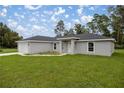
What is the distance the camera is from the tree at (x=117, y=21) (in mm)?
A: 27403

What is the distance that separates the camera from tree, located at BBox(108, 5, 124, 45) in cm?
2740

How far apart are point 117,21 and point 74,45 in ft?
47.6

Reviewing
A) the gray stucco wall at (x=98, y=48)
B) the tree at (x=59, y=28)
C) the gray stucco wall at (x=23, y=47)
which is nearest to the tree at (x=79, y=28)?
the tree at (x=59, y=28)

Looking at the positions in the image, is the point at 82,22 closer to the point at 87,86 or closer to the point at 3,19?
the point at 3,19

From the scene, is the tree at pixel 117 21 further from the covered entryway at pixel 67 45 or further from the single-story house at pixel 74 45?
the covered entryway at pixel 67 45

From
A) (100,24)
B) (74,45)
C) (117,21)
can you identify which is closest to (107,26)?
(100,24)

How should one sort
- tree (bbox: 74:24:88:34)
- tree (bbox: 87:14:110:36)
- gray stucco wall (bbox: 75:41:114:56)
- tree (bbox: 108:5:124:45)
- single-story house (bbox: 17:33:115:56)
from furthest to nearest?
tree (bbox: 74:24:88:34) → tree (bbox: 87:14:110:36) → tree (bbox: 108:5:124:45) → single-story house (bbox: 17:33:115:56) → gray stucco wall (bbox: 75:41:114:56)

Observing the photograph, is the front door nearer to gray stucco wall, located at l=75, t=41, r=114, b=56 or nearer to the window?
gray stucco wall, located at l=75, t=41, r=114, b=56

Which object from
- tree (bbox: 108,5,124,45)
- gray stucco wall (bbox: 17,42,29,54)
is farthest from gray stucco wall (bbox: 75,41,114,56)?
tree (bbox: 108,5,124,45)

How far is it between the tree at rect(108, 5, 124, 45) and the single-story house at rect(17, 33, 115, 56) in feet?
31.8

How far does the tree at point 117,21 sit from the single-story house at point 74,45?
970cm

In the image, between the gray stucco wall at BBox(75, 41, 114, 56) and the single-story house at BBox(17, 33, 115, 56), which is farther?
the single-story house at BBox(17, 33, 115, 56)

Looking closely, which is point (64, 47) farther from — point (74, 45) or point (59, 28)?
point (59, 28)
